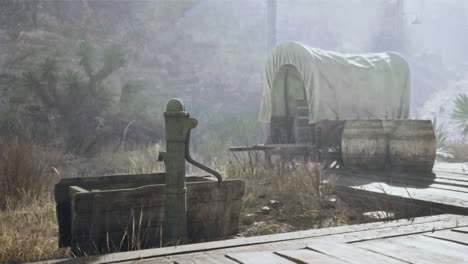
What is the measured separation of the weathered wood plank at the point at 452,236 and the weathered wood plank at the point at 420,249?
67mm

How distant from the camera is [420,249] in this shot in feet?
7.16

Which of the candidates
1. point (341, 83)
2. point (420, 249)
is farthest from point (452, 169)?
point (420, 249)

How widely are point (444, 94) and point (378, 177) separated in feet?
136

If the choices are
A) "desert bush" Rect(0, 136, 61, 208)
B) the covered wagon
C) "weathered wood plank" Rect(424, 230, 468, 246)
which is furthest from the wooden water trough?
the covered wagon

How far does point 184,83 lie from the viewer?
28.2 metres

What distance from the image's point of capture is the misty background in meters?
15.0

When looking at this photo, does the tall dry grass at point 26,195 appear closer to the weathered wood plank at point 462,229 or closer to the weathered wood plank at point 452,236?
the weathered wood plank at point 452,236

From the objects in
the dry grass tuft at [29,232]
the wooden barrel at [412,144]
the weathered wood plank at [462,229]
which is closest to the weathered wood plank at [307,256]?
the weathered wood plank at [462,229]

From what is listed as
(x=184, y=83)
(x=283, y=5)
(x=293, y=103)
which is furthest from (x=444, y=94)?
(x=293, y=103)

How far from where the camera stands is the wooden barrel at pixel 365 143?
584 cm

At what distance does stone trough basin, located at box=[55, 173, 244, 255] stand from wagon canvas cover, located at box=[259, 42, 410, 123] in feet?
14.0

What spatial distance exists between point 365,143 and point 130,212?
3778 millimetres

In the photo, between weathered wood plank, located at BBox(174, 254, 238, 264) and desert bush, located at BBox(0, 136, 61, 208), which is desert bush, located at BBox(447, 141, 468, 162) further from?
weathered wood plank, located at BBox(174, 254, 238, 264)

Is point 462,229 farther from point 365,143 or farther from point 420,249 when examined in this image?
point 365,143
